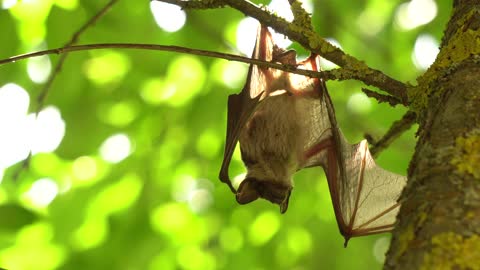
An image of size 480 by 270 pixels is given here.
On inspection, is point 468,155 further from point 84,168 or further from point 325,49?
point 84,168

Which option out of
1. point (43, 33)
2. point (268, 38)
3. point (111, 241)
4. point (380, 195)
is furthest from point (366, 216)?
point (43, 33)

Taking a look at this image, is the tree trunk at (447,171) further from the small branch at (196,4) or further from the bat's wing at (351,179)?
the bat's wing at (351,179)

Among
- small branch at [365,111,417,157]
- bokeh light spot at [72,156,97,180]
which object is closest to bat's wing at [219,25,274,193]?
small branch at [365,111,417,157]

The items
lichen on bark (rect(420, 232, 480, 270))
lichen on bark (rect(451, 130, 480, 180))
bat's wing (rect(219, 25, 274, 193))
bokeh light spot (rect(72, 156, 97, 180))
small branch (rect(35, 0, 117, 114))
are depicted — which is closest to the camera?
lichen on bark (rect(420, 232, 480, 270))

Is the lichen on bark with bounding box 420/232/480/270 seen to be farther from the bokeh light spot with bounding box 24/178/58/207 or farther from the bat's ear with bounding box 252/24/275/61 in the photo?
the bokeh light spot with bounding box 24/178/58/207

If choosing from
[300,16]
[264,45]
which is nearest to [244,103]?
[264,45]

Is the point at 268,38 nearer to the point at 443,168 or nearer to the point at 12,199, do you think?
the point at 443,168
